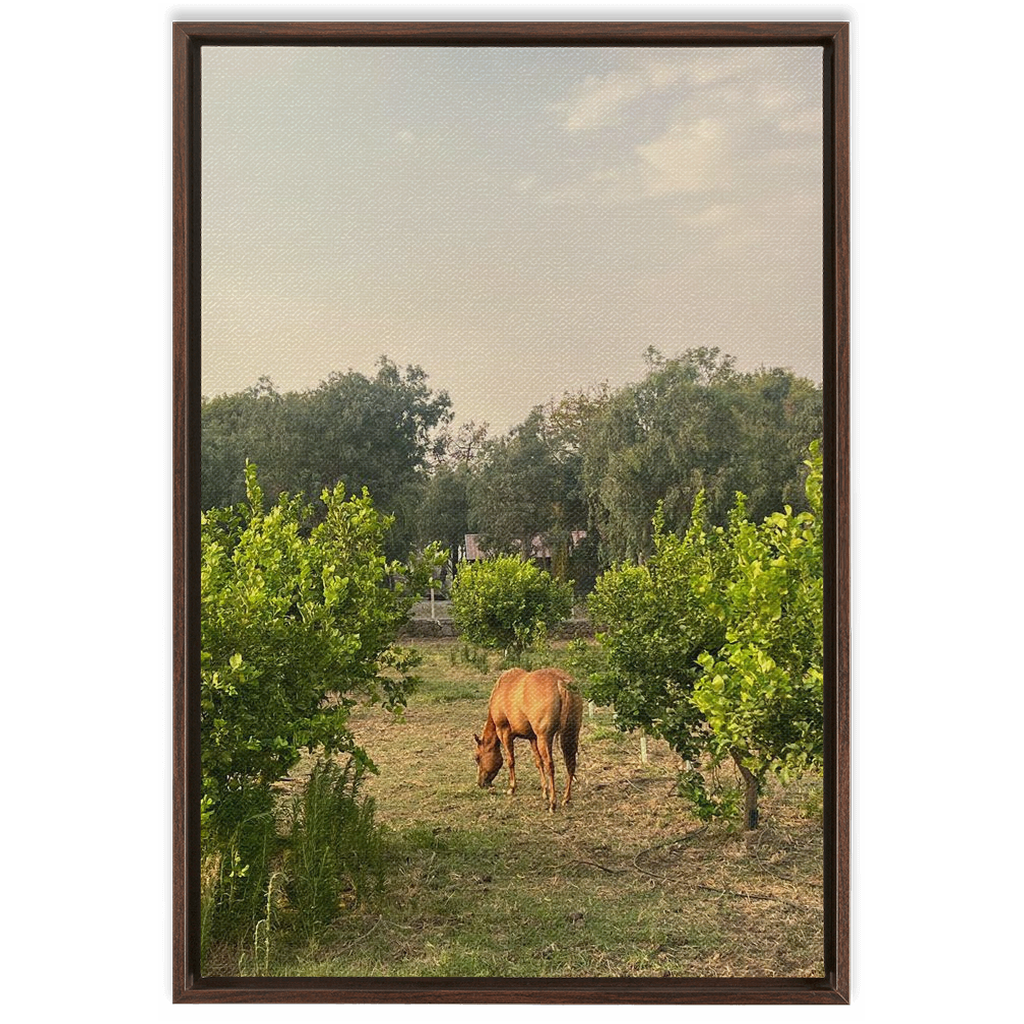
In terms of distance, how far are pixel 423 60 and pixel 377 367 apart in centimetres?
106

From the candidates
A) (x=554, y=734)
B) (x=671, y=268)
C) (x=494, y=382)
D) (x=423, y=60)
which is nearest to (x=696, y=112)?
(x=671, y=268)

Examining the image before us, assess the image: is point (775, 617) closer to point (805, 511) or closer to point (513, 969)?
point (805, 511)

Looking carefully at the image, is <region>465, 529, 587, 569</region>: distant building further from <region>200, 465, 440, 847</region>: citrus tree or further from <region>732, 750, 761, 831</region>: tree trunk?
<region>732, 750, 761, 831</region>: tree trunk

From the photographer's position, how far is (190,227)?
9.20 ft

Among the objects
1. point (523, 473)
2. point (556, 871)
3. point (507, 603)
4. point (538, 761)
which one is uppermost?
point (523, 473)

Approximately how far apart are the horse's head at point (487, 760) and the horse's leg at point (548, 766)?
0.49 ft

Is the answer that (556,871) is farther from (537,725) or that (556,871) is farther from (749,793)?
(749,793)

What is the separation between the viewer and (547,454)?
2.85 meters

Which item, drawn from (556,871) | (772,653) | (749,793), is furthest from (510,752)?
(772,653)

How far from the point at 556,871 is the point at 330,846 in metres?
0.78

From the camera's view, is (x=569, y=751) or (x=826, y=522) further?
(x=569, y=751)

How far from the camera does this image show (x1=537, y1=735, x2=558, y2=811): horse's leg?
2.89m

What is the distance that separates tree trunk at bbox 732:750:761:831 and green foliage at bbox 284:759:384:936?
50.0 inches

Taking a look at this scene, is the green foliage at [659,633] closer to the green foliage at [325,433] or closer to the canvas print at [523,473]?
the canvas print at [523,473]
